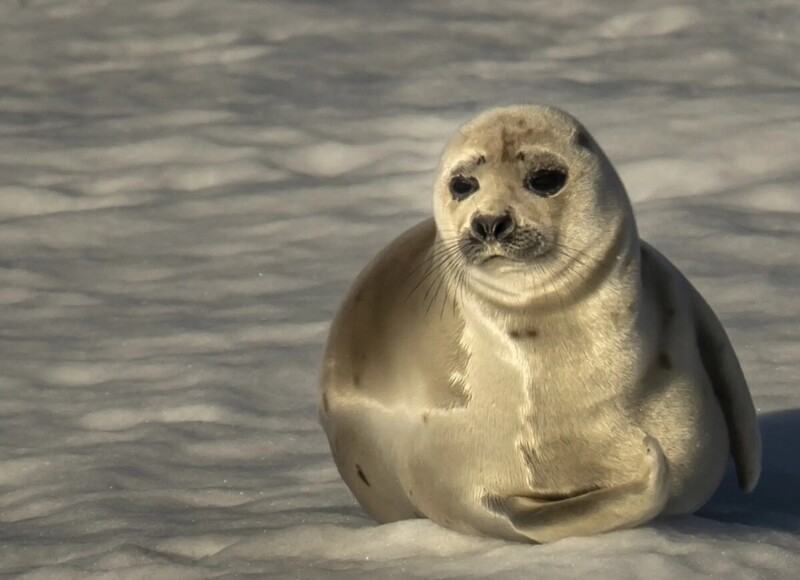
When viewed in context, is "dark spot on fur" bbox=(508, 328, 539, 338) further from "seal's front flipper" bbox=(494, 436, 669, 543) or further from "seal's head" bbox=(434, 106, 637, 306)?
"seal's front flipper" bbox=(494, 436, 669, 543)

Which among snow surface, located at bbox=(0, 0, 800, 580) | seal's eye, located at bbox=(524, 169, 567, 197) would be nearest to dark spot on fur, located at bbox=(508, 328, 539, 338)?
seal's eye, located at bbox=(524, 169, 567, 197)

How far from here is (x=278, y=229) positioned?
22.1 feet

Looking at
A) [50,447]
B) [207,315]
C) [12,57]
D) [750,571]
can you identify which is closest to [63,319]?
[207,315]

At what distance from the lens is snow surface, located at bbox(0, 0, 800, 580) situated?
386 cm

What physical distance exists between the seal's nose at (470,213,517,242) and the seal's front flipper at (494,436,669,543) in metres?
0.53

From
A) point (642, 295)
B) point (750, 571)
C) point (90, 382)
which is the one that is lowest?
point (90, 382)

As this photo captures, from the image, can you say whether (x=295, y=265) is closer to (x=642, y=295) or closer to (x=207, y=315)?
(x=207, y=315)

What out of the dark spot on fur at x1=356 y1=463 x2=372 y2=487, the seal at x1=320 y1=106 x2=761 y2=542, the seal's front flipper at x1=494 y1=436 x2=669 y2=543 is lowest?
the dark spot on fur at x1=356 y1=463 x2=372 y2=487

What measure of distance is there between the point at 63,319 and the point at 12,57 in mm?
4022

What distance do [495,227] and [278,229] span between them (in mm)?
3561

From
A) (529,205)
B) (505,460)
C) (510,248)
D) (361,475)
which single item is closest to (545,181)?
(529,205)

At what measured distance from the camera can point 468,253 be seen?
329 centimetres

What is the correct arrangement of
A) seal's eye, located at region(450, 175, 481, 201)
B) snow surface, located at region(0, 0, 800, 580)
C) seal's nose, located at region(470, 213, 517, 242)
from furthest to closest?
snow surface, located at region(0, 0, 800, 580), seal's eye, located at region(450, 175, 481, 201), seal's nose, located at region(470, 213, 517, 242)

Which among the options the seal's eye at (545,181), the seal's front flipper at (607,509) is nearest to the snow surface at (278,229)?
the seal's front flipper at (607,509)
